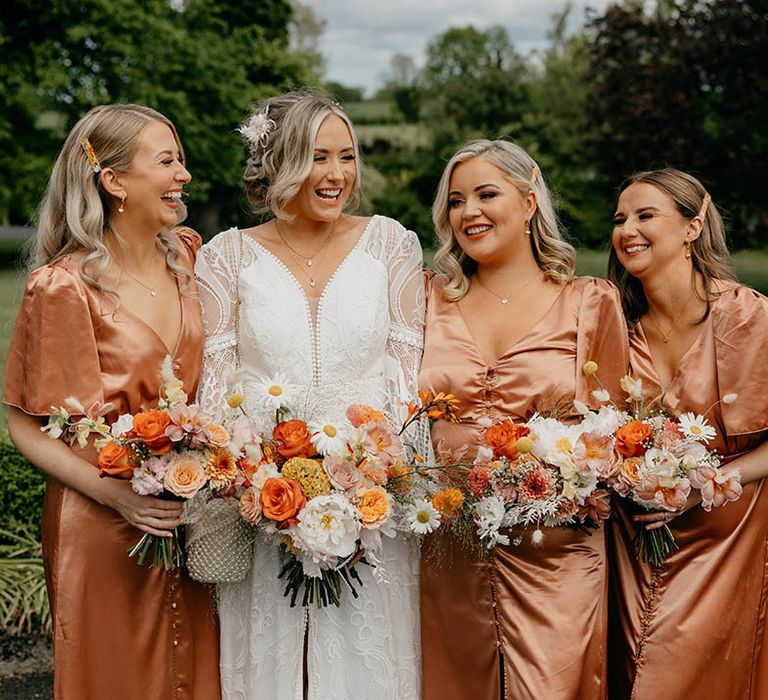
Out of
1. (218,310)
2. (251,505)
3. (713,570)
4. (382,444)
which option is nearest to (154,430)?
(251,505)

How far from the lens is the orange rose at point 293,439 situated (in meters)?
3.13

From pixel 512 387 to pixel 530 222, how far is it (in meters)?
0.83

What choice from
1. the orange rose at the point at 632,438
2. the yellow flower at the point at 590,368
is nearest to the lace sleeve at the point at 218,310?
the yellow flower at the point at 590,368

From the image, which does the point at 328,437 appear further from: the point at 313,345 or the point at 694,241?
the point at 694,241

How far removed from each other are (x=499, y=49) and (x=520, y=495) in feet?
135

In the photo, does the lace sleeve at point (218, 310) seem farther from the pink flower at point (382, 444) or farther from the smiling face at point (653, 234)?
the smiling face at point (653, 234)

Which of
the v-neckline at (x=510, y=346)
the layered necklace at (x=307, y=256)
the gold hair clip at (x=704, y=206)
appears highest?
the gold hair clip at (x=704, y=206)

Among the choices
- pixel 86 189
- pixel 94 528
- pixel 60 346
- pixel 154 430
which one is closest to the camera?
pixel 154 430

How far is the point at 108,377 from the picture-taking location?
350cm

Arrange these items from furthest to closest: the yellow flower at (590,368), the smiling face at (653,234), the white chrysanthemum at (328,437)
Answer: the smiling face at (653,234) → the yellow flower at (590,368) → the white chrysanthemum at (328,437)

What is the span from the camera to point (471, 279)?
408 cm

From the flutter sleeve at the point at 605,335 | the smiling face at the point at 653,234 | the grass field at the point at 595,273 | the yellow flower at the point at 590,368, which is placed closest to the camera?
the yellow flower at the point at 590,368

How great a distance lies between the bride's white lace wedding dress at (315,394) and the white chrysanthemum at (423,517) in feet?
1.71

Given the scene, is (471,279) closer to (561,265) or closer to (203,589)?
(561,265)
